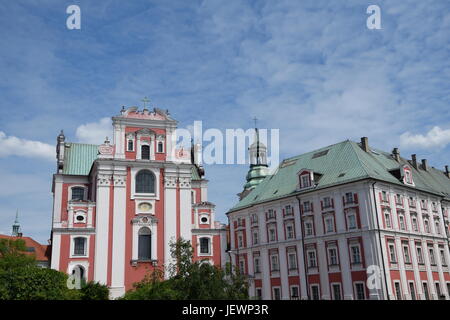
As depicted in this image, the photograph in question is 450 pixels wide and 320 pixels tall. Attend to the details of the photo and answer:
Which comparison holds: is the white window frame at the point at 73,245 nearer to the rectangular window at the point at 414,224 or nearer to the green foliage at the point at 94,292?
the green foliage at the point at 94,292

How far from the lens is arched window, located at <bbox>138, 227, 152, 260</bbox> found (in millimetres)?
44844

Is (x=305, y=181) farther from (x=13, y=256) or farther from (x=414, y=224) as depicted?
(x=13, y=256)

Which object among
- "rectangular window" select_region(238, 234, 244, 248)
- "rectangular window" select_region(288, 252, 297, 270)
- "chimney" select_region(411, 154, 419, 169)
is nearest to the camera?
"rectangular window" select_region(288, 252, 297, 270)

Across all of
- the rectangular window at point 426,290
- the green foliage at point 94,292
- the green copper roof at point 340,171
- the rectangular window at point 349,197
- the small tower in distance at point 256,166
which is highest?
the small tower in distance at point 256,166

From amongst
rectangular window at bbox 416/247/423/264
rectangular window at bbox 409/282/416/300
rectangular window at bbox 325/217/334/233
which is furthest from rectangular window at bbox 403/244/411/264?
rectangular window at bbox 325/217/334/233

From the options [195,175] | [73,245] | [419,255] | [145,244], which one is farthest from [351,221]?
[73,245]

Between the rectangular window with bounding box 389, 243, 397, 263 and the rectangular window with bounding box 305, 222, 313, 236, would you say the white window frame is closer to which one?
the rectangular window with bounding box 305, 222, 313, 236

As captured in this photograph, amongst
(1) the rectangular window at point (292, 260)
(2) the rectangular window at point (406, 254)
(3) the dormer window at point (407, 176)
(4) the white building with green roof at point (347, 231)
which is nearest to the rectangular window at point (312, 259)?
(4) the white building with green roof at point (347, 231)

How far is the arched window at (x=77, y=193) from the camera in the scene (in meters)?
49.4

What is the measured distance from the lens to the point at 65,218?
4756cm

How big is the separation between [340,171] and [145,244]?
22.1m

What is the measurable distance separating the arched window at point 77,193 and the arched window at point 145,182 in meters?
7.43

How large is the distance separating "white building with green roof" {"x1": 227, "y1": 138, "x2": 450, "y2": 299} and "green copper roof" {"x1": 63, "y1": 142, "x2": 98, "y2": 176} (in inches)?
764
